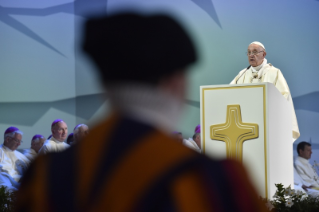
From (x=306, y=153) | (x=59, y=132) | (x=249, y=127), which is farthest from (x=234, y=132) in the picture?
(x=306, y=153)

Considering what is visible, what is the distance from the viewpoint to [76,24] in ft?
33.2

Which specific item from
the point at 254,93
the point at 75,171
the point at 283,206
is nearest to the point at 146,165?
the point at 75,171

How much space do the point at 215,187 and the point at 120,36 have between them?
397 millimetres

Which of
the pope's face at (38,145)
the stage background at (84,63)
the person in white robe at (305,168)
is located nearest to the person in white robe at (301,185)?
the person in white robe at (305,168)

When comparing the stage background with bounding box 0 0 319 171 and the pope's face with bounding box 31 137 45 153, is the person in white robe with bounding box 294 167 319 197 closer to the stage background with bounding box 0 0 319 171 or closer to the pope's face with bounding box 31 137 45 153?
the stage background with bounding box 0 0 319 171

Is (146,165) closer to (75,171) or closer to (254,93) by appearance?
(75,171)

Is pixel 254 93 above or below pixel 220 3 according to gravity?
below

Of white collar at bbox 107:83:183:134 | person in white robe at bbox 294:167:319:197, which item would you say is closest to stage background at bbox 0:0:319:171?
person in white robe at bbox 294:167:319:197

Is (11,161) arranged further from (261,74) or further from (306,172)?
(306,172)

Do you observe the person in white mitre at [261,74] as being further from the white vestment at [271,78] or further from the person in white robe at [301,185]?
the person in white robe at [301,185]

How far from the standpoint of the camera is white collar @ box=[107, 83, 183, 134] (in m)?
0.85

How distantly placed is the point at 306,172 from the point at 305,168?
0.30ft

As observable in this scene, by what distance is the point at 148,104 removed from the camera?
862 mm

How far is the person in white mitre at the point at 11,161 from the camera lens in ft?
23.0
